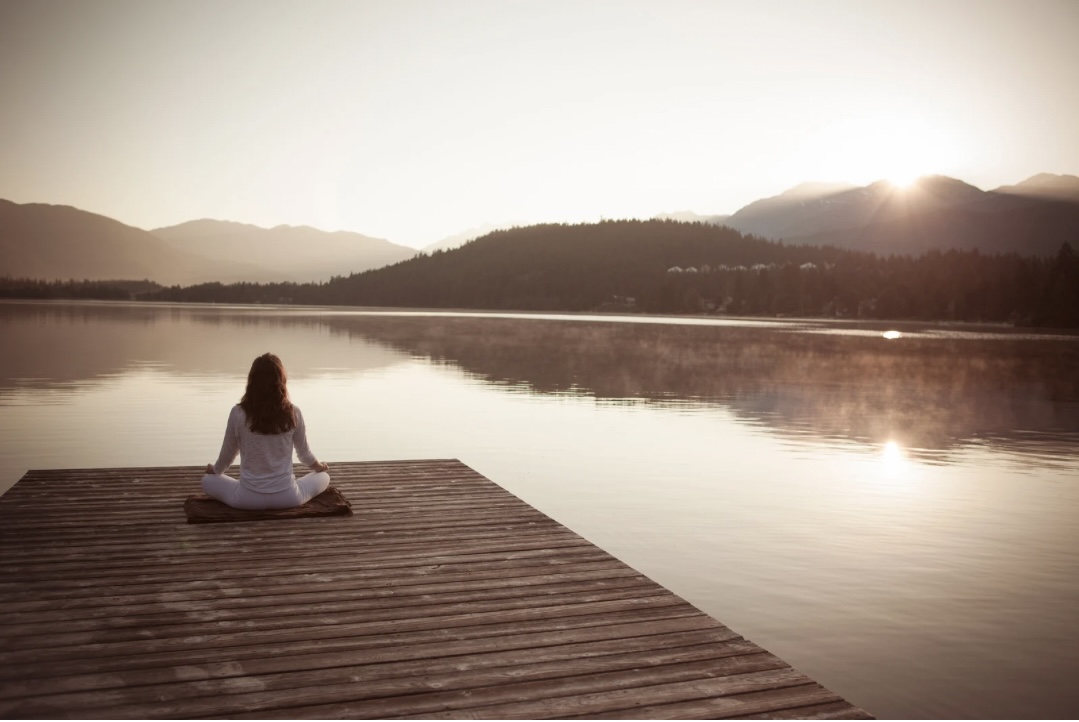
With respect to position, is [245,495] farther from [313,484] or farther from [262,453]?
[313,484]

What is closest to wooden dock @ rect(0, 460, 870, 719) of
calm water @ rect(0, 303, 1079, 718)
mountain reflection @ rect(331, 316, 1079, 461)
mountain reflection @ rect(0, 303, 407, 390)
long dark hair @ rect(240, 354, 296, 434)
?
long dark hair @ rect(240, 354, 296, 434)

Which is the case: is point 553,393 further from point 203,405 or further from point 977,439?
point 977,439

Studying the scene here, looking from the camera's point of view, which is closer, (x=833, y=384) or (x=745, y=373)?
(x=833, y=384)

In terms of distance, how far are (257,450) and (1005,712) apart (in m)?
6.50

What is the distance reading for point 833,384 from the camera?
103ft

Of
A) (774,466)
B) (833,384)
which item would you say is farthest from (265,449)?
(833,384)

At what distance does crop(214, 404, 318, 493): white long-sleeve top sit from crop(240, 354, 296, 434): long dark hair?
8cm

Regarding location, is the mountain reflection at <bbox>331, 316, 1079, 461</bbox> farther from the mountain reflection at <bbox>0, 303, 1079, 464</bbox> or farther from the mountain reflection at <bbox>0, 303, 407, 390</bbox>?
the mountain reflection at <bbox>0, 303, 407, 390</bbox>

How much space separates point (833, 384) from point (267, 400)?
2660 centimetres

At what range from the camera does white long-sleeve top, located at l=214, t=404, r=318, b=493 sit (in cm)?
823

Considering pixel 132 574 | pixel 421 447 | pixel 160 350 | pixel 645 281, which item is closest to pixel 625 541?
pixel 132 574

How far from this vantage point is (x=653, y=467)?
50.8 feet

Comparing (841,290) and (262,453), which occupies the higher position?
(841,290)

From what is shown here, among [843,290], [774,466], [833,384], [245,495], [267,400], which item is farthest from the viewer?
[843,290]
